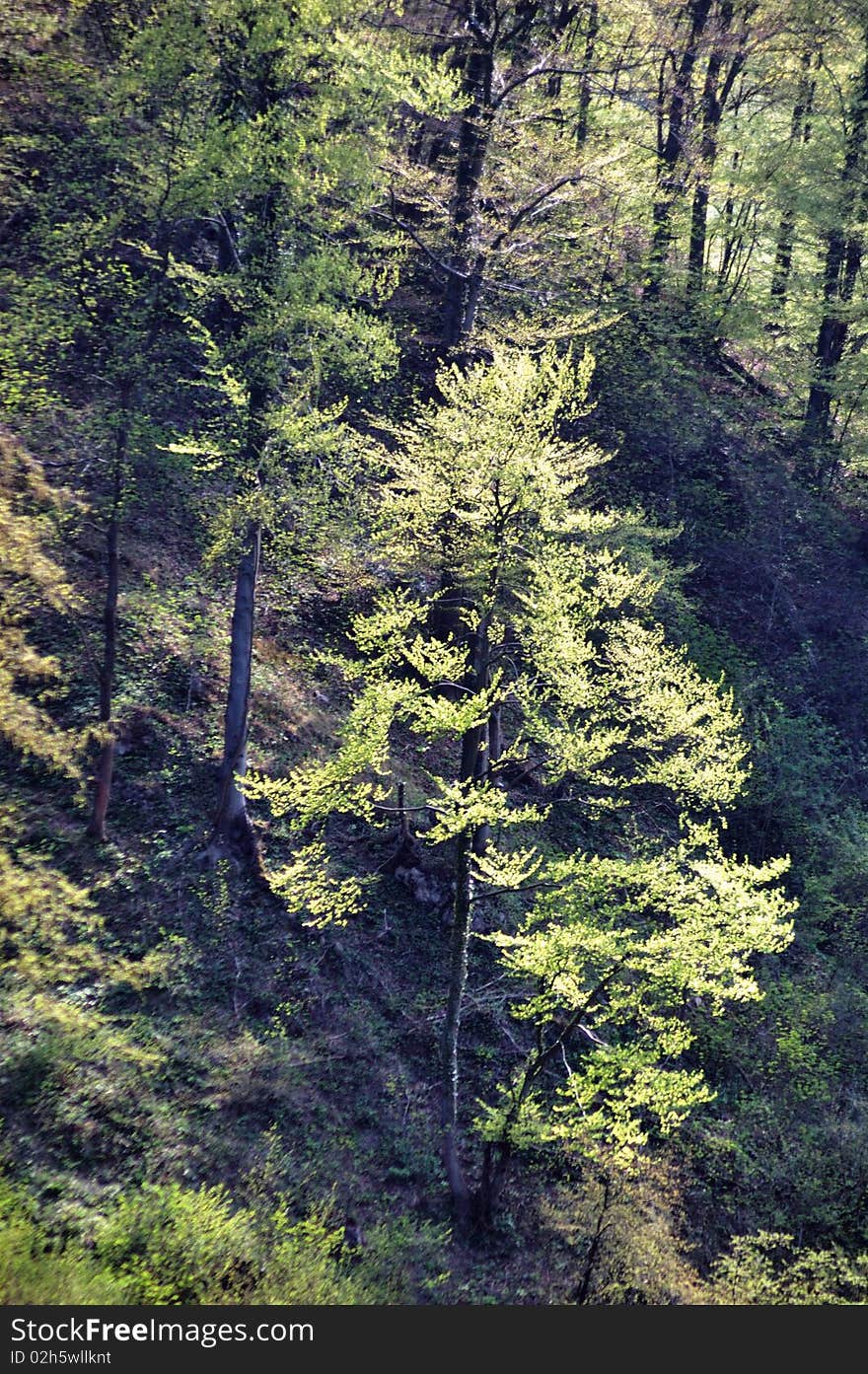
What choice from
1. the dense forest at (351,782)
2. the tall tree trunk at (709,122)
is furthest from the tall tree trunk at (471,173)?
the tall tree trunk at (709,122)

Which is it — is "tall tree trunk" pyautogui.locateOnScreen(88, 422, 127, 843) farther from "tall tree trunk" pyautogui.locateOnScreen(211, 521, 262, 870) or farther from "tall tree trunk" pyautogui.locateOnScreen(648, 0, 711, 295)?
"tall tree trunk" pyautogui.locateOnScreen(648, 0, 711, 295)

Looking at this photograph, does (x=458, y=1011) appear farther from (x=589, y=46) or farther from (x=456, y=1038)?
(x=589, y=46)

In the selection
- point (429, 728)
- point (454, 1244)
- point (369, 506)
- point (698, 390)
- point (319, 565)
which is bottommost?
point (454, 1244)

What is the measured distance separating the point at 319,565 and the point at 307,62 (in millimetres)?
7375

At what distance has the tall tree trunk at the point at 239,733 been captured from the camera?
41.5 feet

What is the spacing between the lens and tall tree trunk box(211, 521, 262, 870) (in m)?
12.7

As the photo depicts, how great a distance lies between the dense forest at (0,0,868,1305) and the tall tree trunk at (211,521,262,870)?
6 cm

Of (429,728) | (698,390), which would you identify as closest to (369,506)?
(429,728)

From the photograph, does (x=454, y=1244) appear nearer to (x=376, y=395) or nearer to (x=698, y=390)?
(x=376, y=395)

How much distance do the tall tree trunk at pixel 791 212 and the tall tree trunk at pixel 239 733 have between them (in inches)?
756

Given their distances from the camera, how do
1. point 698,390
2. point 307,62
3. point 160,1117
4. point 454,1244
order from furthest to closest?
point 698,390 → point 307,62 → point 454,1244 → point 160,1117

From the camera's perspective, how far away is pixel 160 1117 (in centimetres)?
961

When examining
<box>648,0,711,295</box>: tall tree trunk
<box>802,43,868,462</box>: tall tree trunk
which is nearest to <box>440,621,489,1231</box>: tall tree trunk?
<box>802,43,868,462</box>: tall tree trunk

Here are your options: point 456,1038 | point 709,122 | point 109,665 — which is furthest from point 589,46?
point 456,1038
